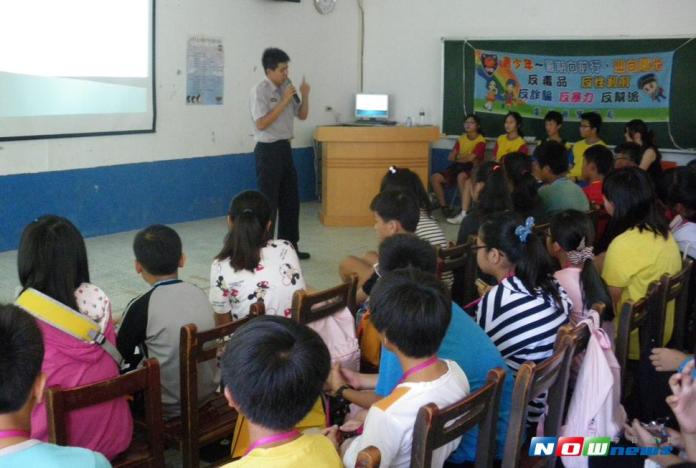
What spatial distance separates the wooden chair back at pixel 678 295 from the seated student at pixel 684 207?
0.50m

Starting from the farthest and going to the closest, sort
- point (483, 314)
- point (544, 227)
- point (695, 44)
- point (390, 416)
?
point (695, 44)
point (544, 227)
point (483, 314)
point (390, 416)

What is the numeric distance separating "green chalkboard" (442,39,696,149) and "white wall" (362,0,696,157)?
9 cm

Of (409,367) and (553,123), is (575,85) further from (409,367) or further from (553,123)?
(409,367)

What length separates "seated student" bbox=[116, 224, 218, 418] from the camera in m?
2.25

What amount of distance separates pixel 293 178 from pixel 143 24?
195 cm

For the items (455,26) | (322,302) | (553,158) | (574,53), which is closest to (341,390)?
(322,302)

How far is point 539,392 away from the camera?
1.91 meters

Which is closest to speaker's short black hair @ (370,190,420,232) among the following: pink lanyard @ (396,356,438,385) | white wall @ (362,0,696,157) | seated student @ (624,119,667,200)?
pink lanyard @ (396,356,438,385)

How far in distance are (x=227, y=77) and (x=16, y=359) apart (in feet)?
19.5

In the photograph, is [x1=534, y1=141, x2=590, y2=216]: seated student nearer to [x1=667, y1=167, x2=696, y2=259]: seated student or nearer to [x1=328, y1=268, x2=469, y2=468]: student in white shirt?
[x1=667, y1=167, x2=696, y2=259]: seated student

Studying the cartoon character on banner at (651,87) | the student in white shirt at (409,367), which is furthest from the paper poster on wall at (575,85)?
the student in white shirt at (409,367)

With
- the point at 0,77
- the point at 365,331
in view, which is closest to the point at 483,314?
the point at 365,331

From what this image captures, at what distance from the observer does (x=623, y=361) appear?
2508 mm

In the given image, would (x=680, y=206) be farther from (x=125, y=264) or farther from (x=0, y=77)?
(x=0, y=77)
